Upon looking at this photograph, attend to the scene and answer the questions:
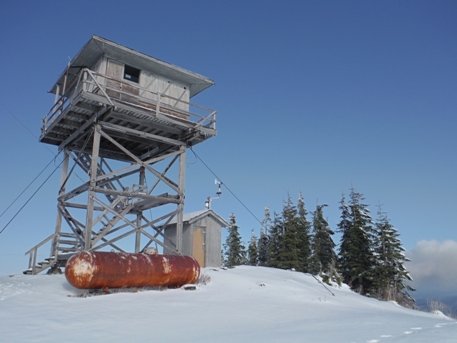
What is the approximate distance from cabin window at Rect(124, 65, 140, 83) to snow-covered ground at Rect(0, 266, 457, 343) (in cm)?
972

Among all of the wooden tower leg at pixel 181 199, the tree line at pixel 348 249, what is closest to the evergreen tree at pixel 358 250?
the tree line at pixel 348 249

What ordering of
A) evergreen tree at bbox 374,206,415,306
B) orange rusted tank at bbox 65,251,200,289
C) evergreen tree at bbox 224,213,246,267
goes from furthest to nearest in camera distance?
evergreen tree at bbox 224,213,246,267 < evergreen tree at bbox 374,206,415,306 < orange rusted tank at bbox 65,251,200,289

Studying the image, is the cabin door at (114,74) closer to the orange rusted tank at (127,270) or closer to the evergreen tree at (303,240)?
the orange rusted tank at (127,270)

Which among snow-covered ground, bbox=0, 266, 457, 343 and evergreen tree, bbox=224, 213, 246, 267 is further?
evergreen tree, bbox=224, 213, 246, 267

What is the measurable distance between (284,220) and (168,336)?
1700 inches

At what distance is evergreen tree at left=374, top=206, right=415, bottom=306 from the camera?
36125mm

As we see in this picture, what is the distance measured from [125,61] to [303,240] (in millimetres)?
34404

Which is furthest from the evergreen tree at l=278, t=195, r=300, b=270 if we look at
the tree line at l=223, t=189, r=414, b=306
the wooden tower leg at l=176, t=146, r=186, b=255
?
the wooden tower leg at l=176, t=146, r=186, b=255

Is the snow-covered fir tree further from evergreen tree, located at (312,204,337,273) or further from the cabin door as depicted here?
the cabin door

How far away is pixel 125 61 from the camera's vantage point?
704 inches

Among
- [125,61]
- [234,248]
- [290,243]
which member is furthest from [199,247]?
[234,248]

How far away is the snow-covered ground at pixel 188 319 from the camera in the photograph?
251 inches

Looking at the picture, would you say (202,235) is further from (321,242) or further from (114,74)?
(321,242)

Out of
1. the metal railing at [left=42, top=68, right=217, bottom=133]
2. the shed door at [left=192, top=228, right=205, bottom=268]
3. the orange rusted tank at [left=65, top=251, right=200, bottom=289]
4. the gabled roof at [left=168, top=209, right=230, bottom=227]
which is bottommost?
the orange rusted tank at [left=65, top=251, right=200, bottom=289]
